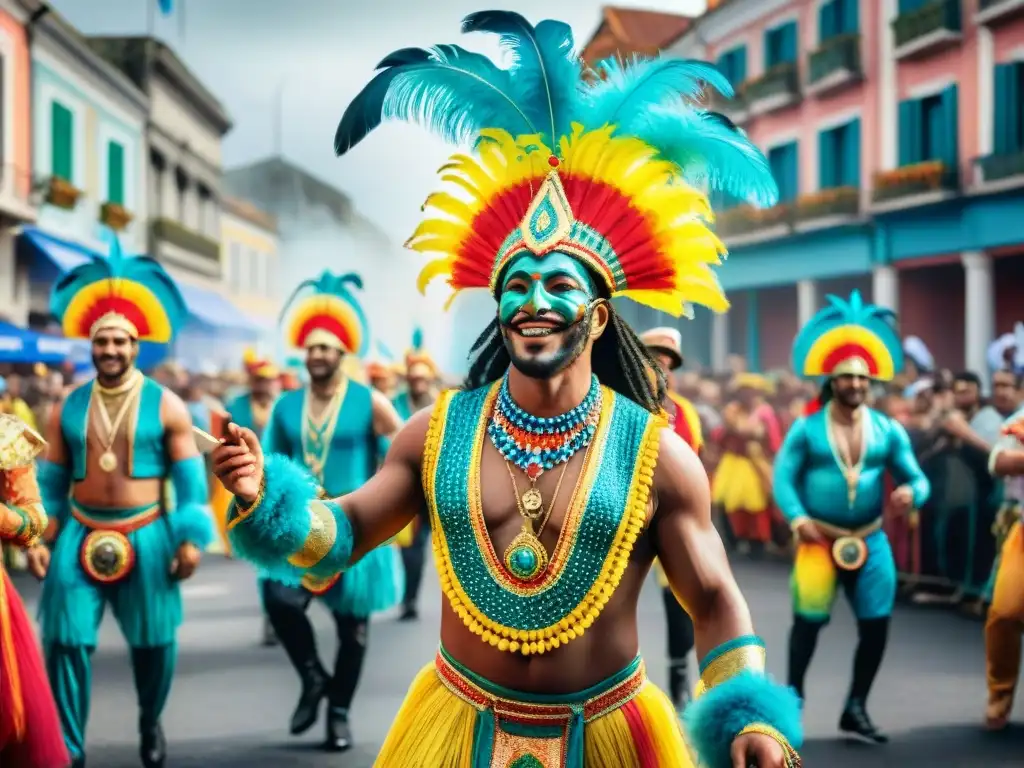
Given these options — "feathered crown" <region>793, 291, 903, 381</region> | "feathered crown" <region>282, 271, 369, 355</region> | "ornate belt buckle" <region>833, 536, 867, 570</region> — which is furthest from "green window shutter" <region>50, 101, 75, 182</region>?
"ornate belt buckle" <region>833, 536, 867, 570</region>

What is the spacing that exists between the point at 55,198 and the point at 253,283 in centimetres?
2449

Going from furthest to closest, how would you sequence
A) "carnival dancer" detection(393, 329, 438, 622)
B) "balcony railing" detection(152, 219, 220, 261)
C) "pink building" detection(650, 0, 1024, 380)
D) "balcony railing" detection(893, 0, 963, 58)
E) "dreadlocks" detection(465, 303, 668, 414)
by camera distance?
"balcony railing" detection(152, 219, 220, 261) → "balcony railing" detection(893, 0, 963, 58) → "pink building" detection(650, 0, 1024, 380) → "carnival dancer" detection(393, 329, 438, 622) → "dreadlocks" detection(465, 303, 668, 414)

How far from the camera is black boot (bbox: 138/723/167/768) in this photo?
255 inches

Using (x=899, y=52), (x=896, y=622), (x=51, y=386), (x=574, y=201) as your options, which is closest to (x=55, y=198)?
(x=51, y=386)

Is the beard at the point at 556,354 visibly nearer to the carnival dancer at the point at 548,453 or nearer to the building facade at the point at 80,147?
the carnival dancer at the point at 548,453

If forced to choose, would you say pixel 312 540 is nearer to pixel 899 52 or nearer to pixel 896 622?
pixel 896 622

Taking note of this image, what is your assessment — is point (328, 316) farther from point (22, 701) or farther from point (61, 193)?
point (61, 193)

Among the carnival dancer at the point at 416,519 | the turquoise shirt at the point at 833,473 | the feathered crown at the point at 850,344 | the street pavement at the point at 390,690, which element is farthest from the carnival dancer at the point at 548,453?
the carnival dancer at the point at 416,519

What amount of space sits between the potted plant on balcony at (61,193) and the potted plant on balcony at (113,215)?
3589mm

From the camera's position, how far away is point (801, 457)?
7.55 metres

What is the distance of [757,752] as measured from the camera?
9.49ft

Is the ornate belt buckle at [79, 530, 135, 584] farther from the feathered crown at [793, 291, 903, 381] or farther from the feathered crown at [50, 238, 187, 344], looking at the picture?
the feathered crown at [793, 291, 903, 381]

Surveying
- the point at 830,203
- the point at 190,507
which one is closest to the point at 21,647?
the point at 190,507

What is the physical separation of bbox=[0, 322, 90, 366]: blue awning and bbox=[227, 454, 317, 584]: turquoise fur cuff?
38.4 feet
